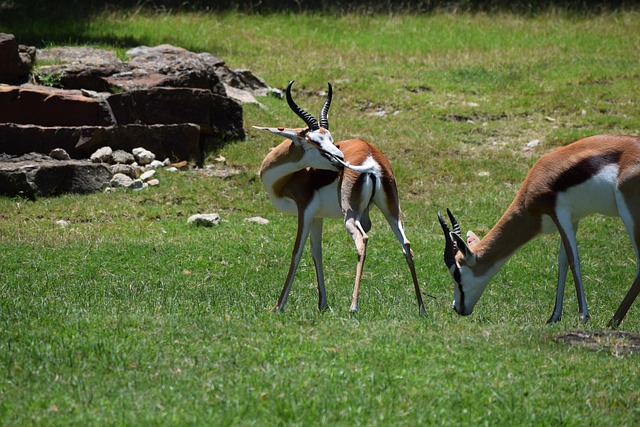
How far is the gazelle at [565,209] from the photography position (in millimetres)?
7070

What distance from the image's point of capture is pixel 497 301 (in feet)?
27.9

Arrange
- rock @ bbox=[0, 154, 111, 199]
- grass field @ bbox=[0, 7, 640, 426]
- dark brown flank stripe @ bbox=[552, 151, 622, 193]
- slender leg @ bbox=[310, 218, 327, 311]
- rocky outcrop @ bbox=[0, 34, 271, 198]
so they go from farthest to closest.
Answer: rocky outcrop @ bbox=[0, 34, 271, 198] < rock @ bbox=[0, 154, 111, 199] < slender leg @ bbox=[310, 218, 327, 311] < dark brown flank stripe @ bbox=[552, 151, 622, 193] < grass field @ bbox=[0, 7, 640, 426]

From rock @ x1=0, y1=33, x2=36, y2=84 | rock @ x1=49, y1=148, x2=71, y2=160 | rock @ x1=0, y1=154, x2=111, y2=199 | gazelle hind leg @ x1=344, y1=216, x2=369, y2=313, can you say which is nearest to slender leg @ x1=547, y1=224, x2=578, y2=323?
gazelle hind leg @ x1=344, y1=216, x2=369, y2=313

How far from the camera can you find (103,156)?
1199cm

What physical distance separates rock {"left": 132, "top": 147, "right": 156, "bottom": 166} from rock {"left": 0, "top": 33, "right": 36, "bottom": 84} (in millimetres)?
1998

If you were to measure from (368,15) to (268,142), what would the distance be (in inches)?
371

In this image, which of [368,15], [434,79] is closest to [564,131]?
[434,79]

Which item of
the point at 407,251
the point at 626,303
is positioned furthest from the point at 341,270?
the point at 626,303

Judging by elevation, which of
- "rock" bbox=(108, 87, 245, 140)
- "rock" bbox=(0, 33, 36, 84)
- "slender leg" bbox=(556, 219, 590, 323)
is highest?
"slender leg" bbox=(556, 219, 590, 323)

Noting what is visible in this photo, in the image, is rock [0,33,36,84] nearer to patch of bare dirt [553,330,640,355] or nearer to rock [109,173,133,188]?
rock [109,173,133,188]

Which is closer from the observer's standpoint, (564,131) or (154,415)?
(154,415)

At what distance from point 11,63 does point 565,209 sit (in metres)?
8.35

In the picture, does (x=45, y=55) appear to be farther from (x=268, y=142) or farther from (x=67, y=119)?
(x=268, y=142)

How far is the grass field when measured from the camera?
4742 mm
